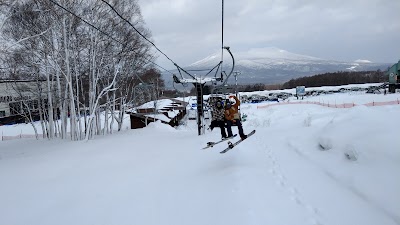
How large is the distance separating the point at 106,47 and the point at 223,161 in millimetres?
15425

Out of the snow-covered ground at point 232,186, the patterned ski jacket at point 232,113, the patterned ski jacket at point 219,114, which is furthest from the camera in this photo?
the patterned ski jacket at point 219,114

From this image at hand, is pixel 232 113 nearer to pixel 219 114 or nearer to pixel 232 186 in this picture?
pixel 219 114

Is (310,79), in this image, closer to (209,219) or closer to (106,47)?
(106,47)

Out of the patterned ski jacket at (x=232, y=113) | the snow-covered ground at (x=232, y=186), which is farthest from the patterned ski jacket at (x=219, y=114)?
the snow-covered ground at (x=232, y=186)

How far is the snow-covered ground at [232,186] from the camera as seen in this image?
258 inches

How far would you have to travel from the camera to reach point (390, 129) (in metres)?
9.21

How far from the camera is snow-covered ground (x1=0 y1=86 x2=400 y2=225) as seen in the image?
258 inches

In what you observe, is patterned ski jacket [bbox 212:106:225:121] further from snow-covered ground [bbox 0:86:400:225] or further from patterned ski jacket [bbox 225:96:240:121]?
snow-covered ground [bbox 0:86:400:225]

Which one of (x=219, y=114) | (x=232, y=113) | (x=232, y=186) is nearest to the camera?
(x=232, y=186)

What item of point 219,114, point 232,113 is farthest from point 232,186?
point 219,114

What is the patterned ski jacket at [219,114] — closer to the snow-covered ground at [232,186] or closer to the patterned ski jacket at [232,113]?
the patterned ski jacket at [232,113]

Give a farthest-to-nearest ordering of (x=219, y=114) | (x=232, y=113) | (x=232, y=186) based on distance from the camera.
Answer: (x=219, y=114) < (x=232, y=113) < (x=232, y=186)

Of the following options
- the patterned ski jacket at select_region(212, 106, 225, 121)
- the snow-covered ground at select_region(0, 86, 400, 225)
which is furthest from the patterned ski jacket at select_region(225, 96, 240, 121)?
the snow-covered ground at select_region(0, 86, 400, 225)

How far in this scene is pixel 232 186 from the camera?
8281 mm
